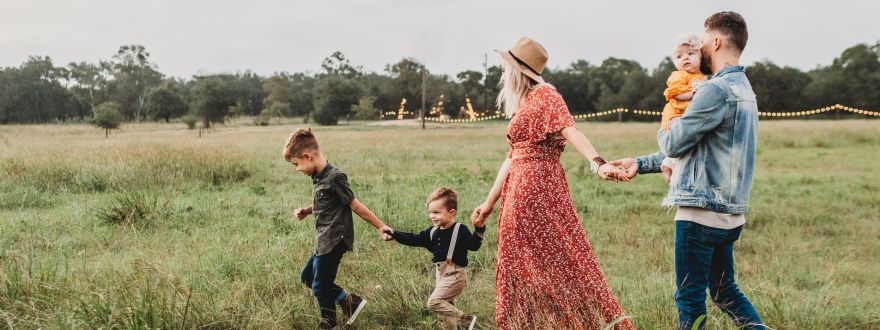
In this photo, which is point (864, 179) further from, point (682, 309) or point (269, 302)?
point (269, 302)

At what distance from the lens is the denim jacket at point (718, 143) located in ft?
9.45

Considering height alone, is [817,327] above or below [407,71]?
below

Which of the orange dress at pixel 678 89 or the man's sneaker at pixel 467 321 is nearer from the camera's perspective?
the orange dress at pixel 678 89

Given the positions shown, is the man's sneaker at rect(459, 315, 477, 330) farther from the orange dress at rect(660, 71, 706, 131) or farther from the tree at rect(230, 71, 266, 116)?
the tree at rect(230, 71, 266, 116)

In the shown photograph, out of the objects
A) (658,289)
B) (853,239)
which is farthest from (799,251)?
(658,289)

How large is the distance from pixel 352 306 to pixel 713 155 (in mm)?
2515

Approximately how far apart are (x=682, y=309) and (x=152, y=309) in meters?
3.06

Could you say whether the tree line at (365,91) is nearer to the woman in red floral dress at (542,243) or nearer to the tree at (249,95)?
the tree at (249,95)

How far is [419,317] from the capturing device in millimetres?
4219

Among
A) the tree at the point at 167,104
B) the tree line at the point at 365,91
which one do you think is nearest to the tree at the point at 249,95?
the tree line at the point at 365,91

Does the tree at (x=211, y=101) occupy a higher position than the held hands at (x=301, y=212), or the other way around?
the tree at (x=211, y=101)

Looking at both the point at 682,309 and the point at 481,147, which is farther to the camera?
the point at 481,147

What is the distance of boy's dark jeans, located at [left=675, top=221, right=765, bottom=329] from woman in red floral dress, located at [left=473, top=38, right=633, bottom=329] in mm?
479

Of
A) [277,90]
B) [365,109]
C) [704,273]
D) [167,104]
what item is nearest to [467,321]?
[704,273]
